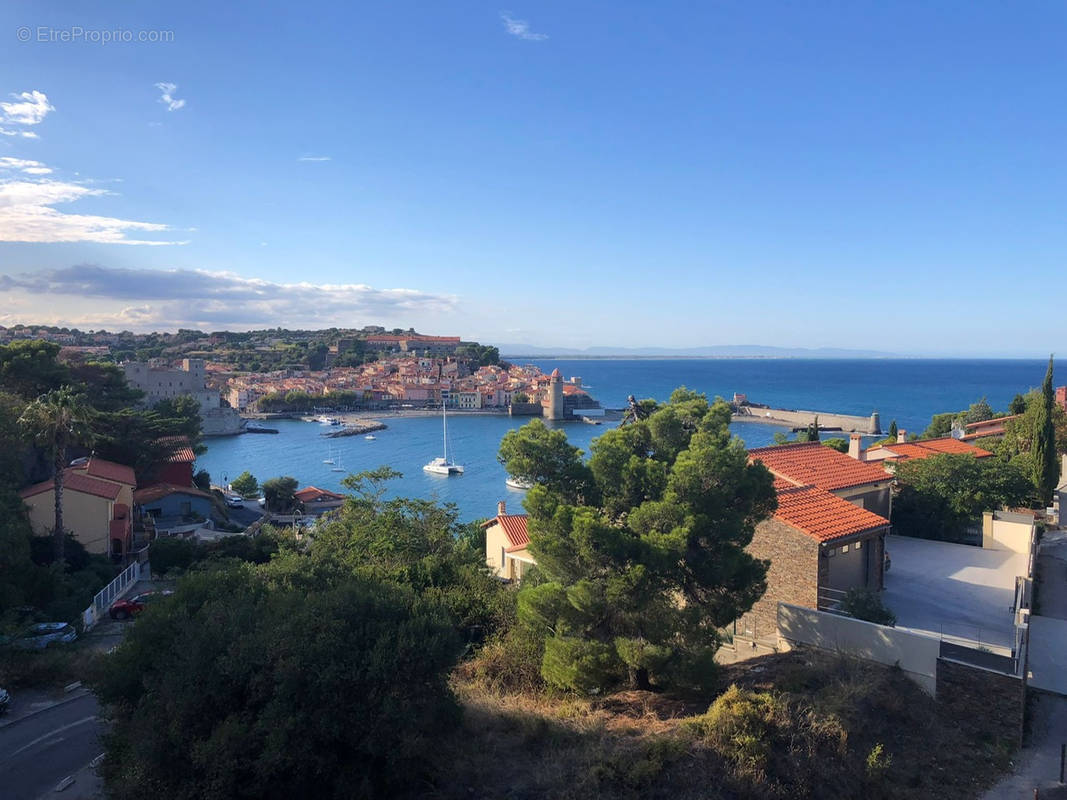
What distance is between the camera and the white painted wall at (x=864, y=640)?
296 inches

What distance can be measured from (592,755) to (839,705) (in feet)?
8.27

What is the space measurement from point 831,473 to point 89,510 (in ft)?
62.7

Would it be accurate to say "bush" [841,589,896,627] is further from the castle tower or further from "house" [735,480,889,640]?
the castle tower

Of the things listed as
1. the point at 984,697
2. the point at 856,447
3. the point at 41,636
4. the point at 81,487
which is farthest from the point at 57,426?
the point at 856,447

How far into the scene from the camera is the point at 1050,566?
1367cm

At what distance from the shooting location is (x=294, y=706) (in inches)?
215

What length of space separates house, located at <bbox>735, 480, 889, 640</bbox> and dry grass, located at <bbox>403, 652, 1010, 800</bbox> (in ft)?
6.62

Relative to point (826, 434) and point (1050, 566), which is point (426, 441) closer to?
point (826, 434)

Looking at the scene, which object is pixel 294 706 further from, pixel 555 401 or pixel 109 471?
pixel 555 401

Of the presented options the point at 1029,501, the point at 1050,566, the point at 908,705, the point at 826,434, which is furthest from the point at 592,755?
the point at 826,434

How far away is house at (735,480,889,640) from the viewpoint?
31.7ft

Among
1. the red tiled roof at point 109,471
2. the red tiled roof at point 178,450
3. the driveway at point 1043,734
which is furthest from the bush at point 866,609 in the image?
the red tiled roof at point 178,450

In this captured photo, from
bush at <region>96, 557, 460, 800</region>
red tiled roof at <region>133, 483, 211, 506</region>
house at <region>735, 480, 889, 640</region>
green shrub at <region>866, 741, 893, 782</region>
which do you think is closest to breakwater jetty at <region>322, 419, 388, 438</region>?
red tiled roof at <region>133, 483, 211, 506</region>

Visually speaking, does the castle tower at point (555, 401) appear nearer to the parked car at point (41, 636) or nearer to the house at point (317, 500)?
the house at point (317, 500)
